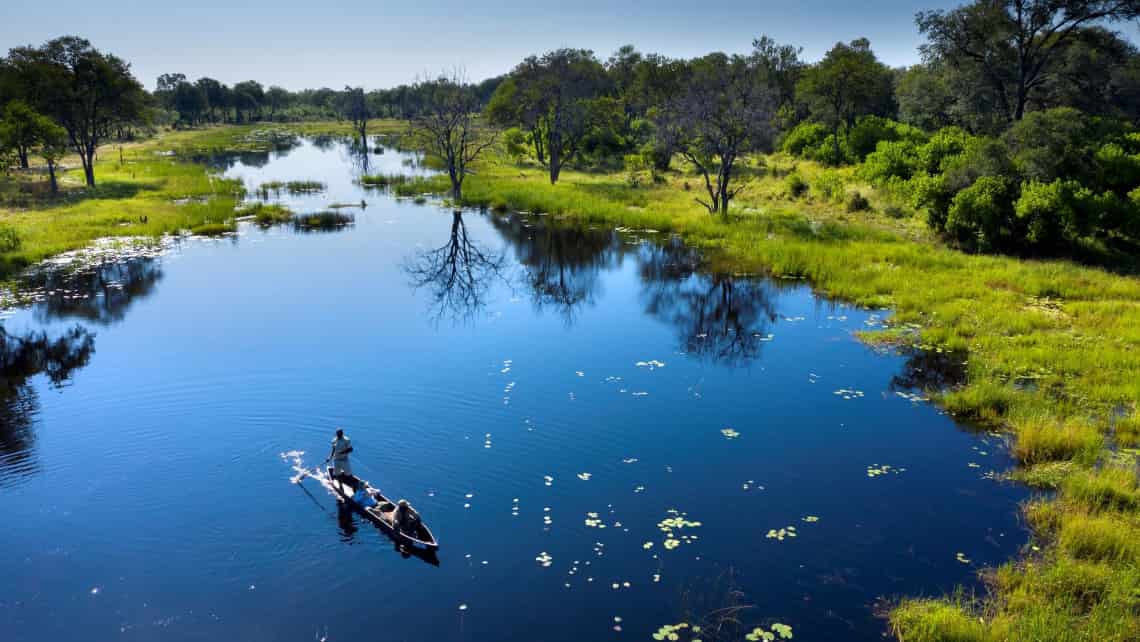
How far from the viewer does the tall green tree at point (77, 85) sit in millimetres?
60781

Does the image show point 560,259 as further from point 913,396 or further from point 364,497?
point 364,497

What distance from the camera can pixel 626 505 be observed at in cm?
1598

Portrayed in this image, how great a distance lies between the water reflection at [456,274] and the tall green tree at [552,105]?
78.3ft

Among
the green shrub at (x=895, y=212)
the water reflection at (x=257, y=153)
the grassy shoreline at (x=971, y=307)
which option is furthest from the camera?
the water reflection at (x=257, y=153)

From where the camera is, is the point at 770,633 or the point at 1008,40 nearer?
the point at 770,633

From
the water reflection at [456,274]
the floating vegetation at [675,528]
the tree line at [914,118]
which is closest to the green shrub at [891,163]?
the tree line at [914,118]

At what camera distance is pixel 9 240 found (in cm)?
3916

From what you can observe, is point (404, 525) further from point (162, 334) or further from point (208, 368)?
point (162, 334)

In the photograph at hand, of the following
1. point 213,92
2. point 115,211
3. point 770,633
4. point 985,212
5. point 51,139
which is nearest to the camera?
point 770,633

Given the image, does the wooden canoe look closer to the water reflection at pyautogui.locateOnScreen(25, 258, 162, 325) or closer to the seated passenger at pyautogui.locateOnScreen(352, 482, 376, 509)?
the seated passenger at pyautogui.locateOnScreen(352, 482, 376, 509)

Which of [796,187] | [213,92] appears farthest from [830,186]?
[213,92]

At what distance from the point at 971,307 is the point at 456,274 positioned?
2460 centimetres

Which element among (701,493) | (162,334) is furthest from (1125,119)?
(162,334)

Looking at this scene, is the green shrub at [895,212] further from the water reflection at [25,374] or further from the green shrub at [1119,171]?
the water reflection at [25,374]
